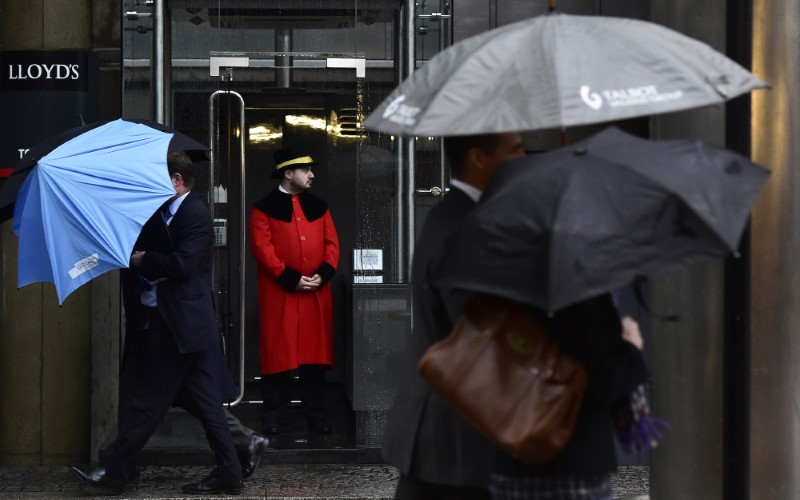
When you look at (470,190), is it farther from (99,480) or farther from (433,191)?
(433,191)

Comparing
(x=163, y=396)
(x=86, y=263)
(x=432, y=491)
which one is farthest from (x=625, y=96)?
(x=163, y=396)

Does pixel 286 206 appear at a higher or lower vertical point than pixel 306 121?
lower

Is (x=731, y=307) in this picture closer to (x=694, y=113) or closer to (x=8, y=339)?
(x=694, y=113)

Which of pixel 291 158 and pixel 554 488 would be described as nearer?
pixel 554 488

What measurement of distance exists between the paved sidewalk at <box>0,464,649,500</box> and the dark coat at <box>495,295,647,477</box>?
154 inches

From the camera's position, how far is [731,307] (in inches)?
214

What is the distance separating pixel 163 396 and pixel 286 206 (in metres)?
2.20

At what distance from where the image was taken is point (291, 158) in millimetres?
8984

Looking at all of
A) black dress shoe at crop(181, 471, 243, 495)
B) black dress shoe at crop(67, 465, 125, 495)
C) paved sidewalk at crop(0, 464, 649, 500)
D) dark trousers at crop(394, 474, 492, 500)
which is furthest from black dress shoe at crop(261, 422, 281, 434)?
dark trousers at crop(394, 474, 492, 500)

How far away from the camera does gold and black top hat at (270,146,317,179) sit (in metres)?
8.95

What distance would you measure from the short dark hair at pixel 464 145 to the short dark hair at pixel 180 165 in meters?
3.54

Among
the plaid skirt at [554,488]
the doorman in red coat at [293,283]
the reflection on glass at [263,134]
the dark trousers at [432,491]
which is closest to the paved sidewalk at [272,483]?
the doorman in red coat at [293,283]

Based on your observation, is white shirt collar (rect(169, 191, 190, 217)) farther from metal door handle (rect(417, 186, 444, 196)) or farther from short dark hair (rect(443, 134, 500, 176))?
short dark hair (rect(443, 134, 500, 176))

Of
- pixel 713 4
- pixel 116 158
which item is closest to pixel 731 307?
pixel 713 4
